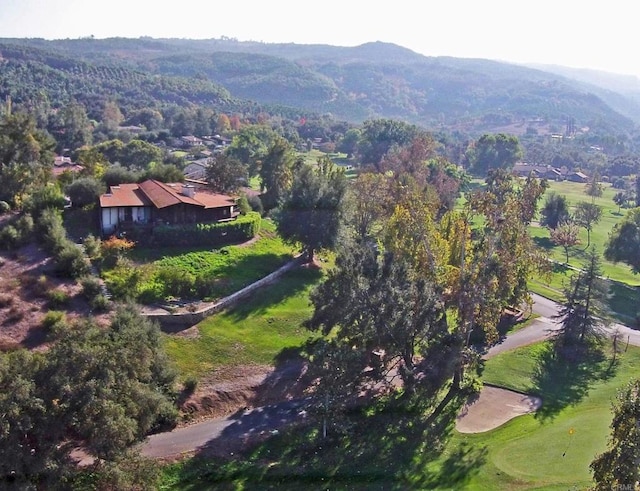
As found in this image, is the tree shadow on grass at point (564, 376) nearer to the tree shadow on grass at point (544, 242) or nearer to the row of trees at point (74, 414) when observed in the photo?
the row of trees at point (74, 414)

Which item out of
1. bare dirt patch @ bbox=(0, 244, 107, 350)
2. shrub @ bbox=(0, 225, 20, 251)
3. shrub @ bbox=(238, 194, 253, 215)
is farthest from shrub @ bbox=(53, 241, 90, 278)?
shrub @ bbox=(238, 194, 253, 215)

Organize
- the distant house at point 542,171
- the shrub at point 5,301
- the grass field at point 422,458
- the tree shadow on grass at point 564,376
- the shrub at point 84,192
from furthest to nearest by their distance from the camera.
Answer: the distant house at point 542,171 < the shrub at point 84,192 < the tree shadow on grass at point 564,376 < the shrub at point 5,301 < the grass field at point 422,458

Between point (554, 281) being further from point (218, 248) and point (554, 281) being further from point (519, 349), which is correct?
point (218, 248)

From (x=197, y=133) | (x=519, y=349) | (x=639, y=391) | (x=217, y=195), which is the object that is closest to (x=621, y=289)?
(x=519, y=349)

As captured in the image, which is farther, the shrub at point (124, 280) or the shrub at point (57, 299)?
the shrub at point (124, 280)

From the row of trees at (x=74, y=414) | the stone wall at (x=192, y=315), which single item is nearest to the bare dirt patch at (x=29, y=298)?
the stone wall at (x=192, y=315)

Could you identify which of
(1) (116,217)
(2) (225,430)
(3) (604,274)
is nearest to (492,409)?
(2) (225,430)

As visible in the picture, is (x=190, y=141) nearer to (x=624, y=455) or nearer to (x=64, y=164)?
(x=64, y=164)
